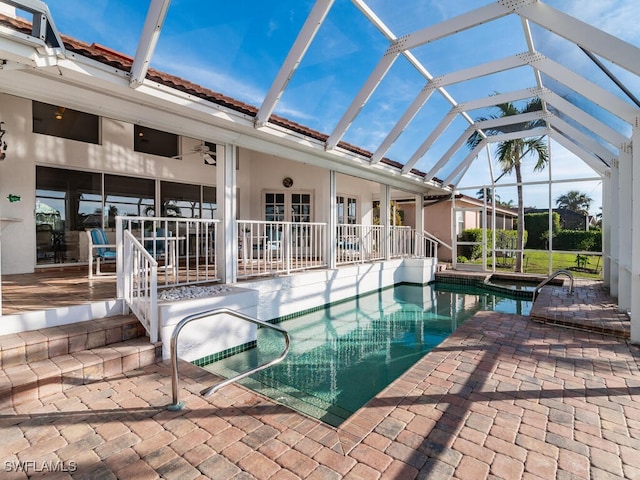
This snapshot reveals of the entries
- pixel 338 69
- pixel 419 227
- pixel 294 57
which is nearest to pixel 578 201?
pixel 419 227

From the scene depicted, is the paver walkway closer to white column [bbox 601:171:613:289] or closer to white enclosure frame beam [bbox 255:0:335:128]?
white enclosure frame beam [bbox 255:0:335:128]

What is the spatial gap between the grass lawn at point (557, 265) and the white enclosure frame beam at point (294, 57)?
405 inches

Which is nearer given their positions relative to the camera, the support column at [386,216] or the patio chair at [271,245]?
the patio chair at [271,245]

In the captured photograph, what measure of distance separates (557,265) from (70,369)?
48.2 ft

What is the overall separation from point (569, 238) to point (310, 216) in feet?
28.1

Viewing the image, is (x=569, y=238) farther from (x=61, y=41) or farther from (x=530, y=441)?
(x=61, y=41)

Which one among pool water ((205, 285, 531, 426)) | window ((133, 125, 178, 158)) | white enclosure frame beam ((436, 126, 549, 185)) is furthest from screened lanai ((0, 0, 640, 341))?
window ((133, 125, 178, 158))

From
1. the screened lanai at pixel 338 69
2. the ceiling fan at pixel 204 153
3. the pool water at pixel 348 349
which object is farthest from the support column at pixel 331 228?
the ceiling fan at pixel 204 153

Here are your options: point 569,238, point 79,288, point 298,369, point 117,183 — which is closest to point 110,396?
point 298,369

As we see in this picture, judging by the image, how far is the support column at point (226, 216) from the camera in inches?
214

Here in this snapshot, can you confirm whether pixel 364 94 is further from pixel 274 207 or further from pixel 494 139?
pixel 494 139

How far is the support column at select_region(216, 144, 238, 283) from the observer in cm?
544

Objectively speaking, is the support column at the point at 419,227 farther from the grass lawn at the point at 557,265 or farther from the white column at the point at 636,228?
the white column at the point at 636,228

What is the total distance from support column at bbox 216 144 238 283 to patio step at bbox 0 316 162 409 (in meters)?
1.83
